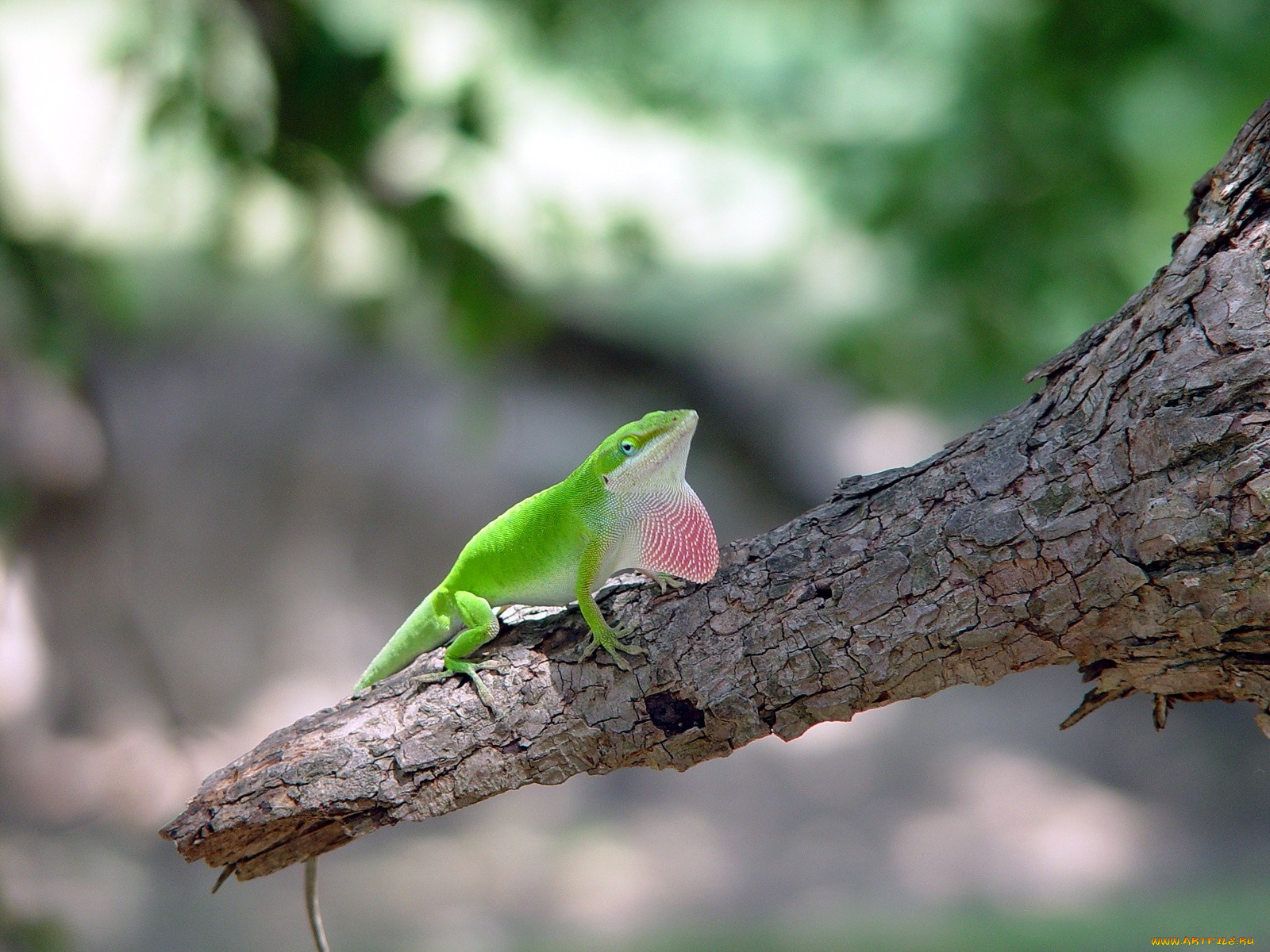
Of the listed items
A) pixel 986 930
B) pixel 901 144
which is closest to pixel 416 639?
pixel 901 144

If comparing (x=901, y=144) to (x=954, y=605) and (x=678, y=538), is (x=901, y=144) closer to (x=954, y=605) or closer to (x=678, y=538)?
(x=678, y=538)

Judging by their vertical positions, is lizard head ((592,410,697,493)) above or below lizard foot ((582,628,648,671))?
above

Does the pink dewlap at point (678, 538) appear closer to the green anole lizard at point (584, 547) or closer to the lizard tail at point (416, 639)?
the green anole lizard at point (584, 547)

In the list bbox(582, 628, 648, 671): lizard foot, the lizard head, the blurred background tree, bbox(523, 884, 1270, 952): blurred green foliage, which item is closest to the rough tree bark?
bbox(582, 628, 648, 671): lizard foot

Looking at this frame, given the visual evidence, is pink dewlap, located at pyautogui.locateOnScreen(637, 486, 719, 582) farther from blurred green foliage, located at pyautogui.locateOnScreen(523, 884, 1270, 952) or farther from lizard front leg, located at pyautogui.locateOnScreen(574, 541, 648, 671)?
blurred green foliage, located at pyautogui.locateOnScreen(523, 884, 1270, 952)

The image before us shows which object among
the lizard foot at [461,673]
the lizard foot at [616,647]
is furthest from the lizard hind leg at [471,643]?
the lizard foot at [616,647]

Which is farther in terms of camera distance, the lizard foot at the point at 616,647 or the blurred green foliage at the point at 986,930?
the blurred green foliage at the point at 986,930
